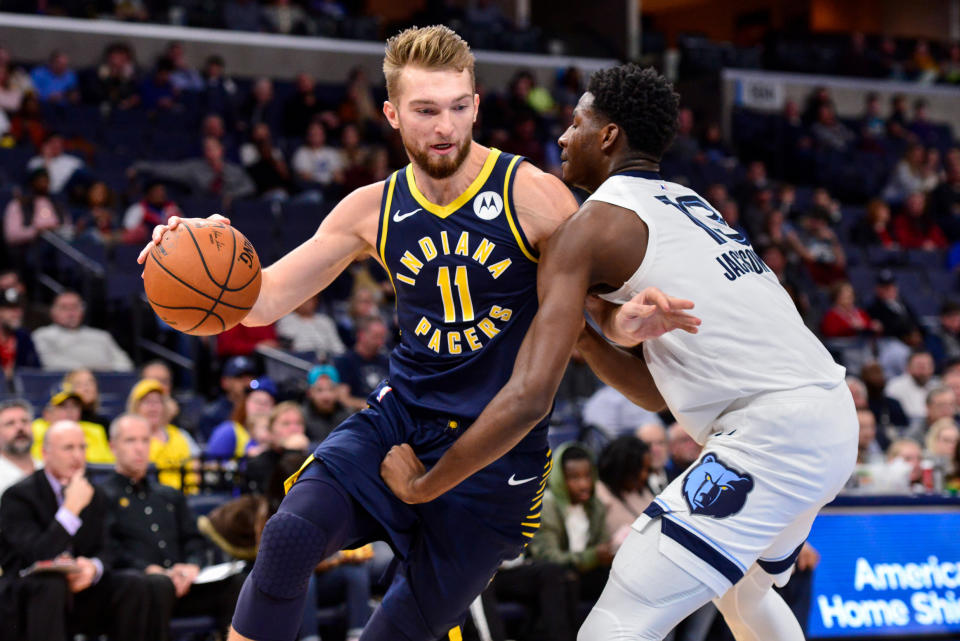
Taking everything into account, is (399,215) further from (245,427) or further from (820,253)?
(820,253)

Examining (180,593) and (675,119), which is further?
(180,593)

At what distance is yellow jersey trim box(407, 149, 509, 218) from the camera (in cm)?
354

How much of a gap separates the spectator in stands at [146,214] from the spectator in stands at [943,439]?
256 inches

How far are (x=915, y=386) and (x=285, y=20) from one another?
960cm

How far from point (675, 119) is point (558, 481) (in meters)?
3.98

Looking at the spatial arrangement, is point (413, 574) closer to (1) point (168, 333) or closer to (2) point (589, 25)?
(1) point (168, 333)

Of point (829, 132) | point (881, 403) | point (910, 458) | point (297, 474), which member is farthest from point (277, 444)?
point (829, 132)

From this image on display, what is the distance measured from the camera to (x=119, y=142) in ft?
41.2

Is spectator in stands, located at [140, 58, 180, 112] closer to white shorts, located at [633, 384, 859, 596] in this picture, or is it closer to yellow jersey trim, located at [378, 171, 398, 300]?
yellow jersey trim, located at [378, 171, 398, 300]

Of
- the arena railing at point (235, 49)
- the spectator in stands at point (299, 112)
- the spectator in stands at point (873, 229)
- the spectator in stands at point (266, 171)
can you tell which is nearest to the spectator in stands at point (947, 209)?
the spectator in stands at point (873, 229)

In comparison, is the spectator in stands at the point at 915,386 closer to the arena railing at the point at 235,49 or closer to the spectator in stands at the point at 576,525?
the spectator in stands at the point at 576,525

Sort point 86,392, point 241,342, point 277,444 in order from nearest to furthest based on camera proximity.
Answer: point 277,444, point 86,392, point 241,342

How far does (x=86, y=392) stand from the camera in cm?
786

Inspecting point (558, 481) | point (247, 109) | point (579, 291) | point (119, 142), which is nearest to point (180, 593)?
point (558, 481)
